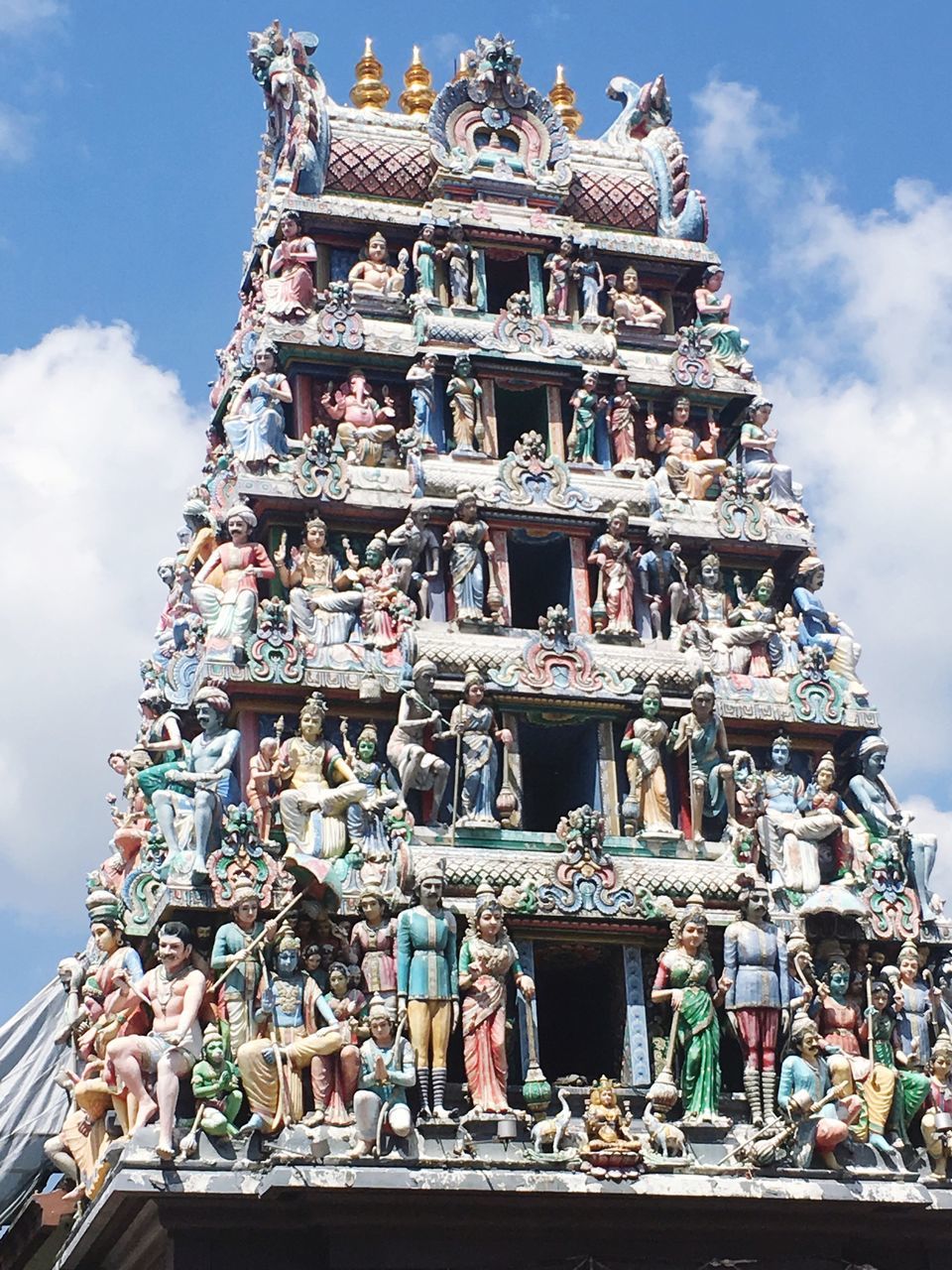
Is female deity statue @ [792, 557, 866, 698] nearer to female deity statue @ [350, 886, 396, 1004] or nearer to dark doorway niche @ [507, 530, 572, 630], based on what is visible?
dark doorway niche @ [507, 530, 572, 630]

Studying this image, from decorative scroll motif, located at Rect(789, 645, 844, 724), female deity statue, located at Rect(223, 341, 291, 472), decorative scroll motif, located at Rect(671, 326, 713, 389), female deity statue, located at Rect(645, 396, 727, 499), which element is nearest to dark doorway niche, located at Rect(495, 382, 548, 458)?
female deity statue, located at Rect(645, 396, 727, 499)

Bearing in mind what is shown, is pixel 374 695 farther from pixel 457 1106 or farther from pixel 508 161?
pixel 508 161

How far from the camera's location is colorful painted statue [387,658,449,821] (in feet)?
82.4

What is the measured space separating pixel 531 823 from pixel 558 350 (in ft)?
20.9

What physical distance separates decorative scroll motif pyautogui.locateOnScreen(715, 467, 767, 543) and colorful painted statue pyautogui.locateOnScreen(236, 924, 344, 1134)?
8716mm

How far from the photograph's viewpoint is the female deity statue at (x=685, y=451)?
2920cm

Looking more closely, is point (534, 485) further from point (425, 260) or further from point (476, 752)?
point (476, 752)

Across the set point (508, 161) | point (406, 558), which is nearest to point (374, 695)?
point (406, 558)

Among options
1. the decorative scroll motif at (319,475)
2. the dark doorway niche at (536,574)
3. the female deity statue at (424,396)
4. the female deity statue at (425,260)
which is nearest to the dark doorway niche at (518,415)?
the female deity statue at (424,396)

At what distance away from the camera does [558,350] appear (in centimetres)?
2911

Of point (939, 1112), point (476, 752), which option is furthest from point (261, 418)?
point (939, 1112)

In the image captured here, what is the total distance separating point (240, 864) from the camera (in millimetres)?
23812

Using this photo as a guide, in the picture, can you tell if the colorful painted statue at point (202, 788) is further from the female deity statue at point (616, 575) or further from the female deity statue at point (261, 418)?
the female deity statue at point (616, 575)

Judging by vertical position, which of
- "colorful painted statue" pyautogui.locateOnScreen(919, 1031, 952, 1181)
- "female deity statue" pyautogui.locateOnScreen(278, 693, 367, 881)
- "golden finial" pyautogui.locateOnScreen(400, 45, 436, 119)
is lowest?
"colorful painted statue" pyautogui.locateOnScreen(919, 1031, 952, 1181)
